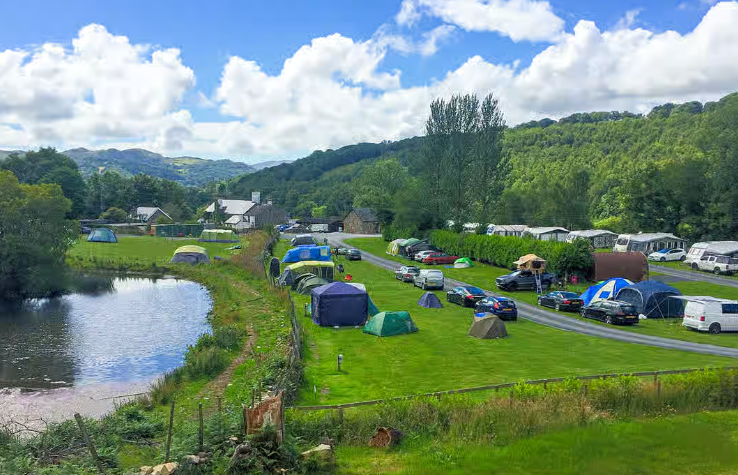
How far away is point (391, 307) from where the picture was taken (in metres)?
38.6

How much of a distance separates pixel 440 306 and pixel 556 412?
2301 centimetres

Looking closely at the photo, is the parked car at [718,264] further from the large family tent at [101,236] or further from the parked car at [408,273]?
the large family tent at [101,236]

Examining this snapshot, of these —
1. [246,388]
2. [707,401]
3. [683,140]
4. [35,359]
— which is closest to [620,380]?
[707,401]

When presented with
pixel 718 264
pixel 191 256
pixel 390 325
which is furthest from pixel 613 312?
pixel 191 256

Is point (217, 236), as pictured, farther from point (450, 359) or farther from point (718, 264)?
point (450, 359)

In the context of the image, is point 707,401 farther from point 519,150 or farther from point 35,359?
point 519,150

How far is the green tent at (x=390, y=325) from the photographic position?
3062cm

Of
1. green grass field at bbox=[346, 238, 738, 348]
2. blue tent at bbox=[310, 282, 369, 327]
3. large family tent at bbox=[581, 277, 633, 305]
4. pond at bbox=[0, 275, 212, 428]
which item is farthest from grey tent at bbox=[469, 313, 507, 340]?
pond at bbox=[0, 275, 212, 428]

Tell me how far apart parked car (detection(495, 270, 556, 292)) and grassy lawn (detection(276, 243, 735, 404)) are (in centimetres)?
1124

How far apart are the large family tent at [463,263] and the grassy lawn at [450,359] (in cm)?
2657

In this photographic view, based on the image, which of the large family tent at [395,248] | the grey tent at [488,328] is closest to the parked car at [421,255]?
the large family tent at [395,248]

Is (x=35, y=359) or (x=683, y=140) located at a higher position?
(x=683, y=140)

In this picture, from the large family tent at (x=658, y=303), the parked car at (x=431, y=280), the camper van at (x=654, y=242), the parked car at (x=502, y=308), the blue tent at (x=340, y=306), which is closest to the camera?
the blue tent at (x=340, y=306)

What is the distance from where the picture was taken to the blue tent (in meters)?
32.9
